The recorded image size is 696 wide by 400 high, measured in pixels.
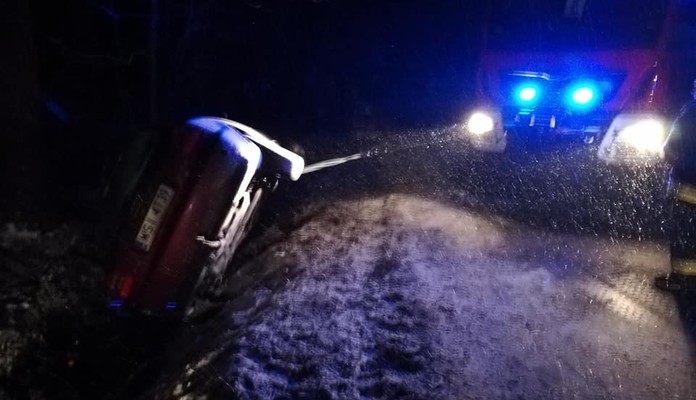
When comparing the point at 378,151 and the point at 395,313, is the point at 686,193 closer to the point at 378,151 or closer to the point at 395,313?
the point at 395,313

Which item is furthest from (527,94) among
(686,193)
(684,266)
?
(684,266)

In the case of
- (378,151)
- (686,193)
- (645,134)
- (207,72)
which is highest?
(645,134)

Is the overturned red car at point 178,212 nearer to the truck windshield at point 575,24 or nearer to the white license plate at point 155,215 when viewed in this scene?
the white license plate at point 155,215

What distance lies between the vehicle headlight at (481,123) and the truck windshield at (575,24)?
2.84 ft

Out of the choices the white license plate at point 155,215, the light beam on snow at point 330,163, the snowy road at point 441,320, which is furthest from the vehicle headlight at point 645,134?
the white license plate at point 155,215

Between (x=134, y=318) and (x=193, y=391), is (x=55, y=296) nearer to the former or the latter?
(x=134, y=318)

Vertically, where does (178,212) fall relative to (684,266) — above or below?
below

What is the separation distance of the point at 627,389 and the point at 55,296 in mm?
4035

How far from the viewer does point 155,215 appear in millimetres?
3135

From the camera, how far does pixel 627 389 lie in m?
2.69

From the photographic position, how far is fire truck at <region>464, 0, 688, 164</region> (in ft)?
16.5

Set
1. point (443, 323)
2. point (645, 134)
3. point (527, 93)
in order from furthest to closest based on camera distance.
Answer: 1. point (527, 93)
2. point (645, 134)
3. point (443, 323)

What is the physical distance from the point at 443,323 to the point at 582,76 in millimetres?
3571

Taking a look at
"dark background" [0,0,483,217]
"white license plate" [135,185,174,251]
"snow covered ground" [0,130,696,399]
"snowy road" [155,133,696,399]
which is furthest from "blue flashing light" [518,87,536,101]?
"white license plate" [135,185,174,251]
